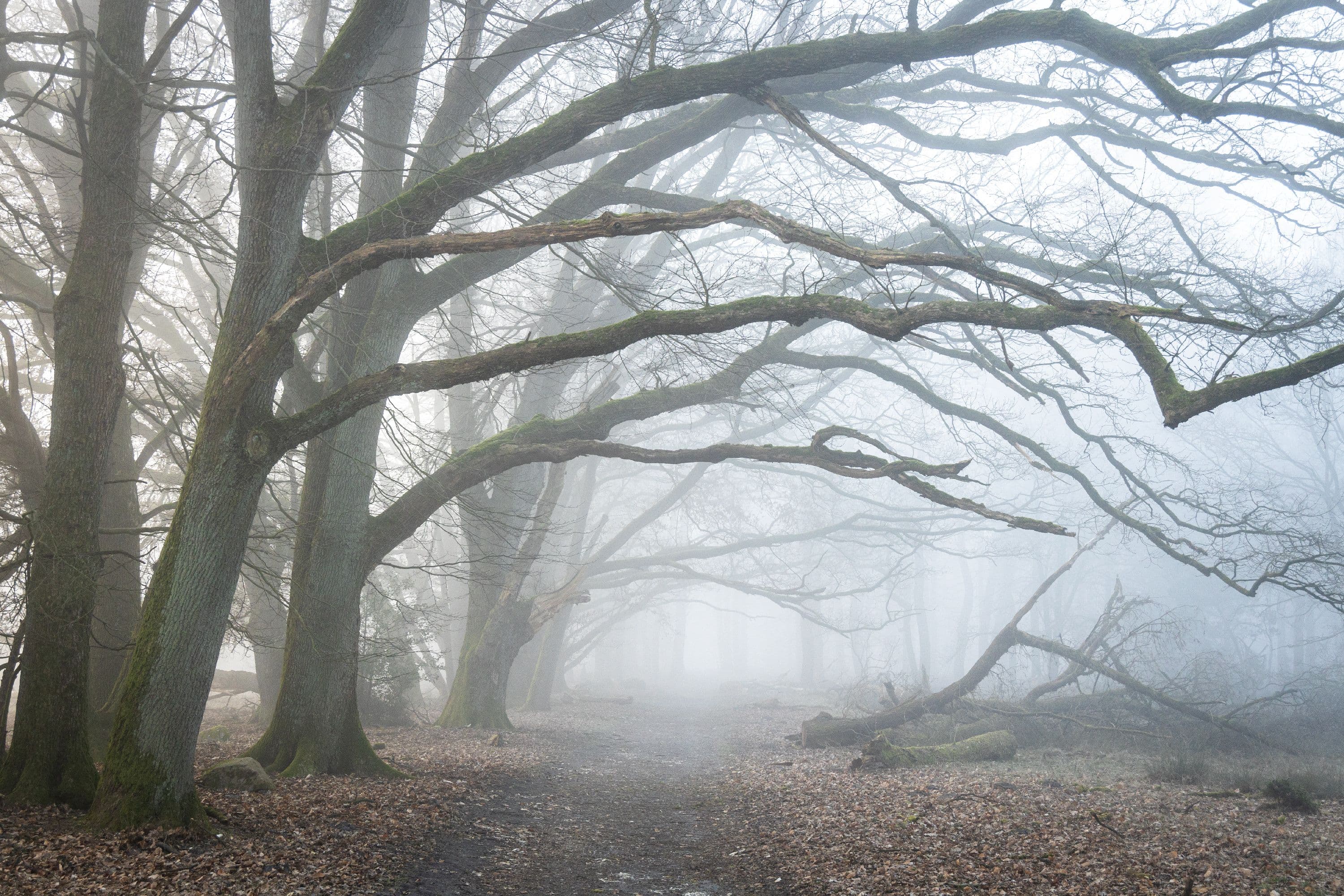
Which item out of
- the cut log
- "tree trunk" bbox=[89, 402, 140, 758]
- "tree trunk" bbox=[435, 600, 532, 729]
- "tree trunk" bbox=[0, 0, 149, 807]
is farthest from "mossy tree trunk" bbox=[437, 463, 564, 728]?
"tree trunk" bbox=[0, 0, 149, 807]

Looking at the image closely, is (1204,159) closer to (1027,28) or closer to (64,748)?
(1027,28)

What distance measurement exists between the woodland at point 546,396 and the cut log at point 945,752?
0.08m

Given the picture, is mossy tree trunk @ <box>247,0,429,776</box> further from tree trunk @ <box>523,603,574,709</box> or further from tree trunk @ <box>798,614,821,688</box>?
tree trunk @ <box>798,614,821,688</box>

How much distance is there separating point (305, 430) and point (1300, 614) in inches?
→ 1171

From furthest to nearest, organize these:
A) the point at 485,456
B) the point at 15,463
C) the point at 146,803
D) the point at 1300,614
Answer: the point at 1300,614, the point at 485,456, the point at 15,463, the point at 146,803

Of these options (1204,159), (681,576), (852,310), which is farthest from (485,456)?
(681,576)

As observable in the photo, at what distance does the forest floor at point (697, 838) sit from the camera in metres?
4.72

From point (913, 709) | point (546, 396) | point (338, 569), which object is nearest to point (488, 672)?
point (546, 396)

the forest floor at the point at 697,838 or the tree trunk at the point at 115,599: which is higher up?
the tree trunk at the point at 115,599

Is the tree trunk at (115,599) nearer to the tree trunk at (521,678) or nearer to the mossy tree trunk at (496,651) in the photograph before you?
the mossy tree trunk at (496,651)

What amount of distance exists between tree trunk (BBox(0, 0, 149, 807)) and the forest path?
2.81 metres

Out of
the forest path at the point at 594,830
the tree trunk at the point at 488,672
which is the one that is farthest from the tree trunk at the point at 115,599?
the tree trunk at the point at 488,672

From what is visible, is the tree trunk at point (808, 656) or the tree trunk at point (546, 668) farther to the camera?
the tree trunk at point (808, 656)

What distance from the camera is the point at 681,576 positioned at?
865 inches
